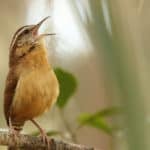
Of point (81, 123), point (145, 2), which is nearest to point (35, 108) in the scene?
point (81, 123)

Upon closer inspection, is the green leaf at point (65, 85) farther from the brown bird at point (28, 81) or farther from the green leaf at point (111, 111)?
the green leaf at point (111, 111)

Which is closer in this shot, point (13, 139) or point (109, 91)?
point (109, 91)

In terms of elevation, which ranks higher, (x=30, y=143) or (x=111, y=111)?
(x=111, y=111)

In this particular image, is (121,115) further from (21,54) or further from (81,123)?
(21,54)

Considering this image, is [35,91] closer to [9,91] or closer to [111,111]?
[9,91]

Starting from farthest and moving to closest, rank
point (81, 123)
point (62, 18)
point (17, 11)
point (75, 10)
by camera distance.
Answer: point (17, 11) → point (62, 18) → point (81, 123) → point (75, 10)

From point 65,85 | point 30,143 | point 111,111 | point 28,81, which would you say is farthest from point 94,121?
point 111,111

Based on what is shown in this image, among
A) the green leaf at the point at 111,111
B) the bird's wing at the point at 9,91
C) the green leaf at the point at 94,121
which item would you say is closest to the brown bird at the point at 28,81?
the bird's wing at the point at 9,91
